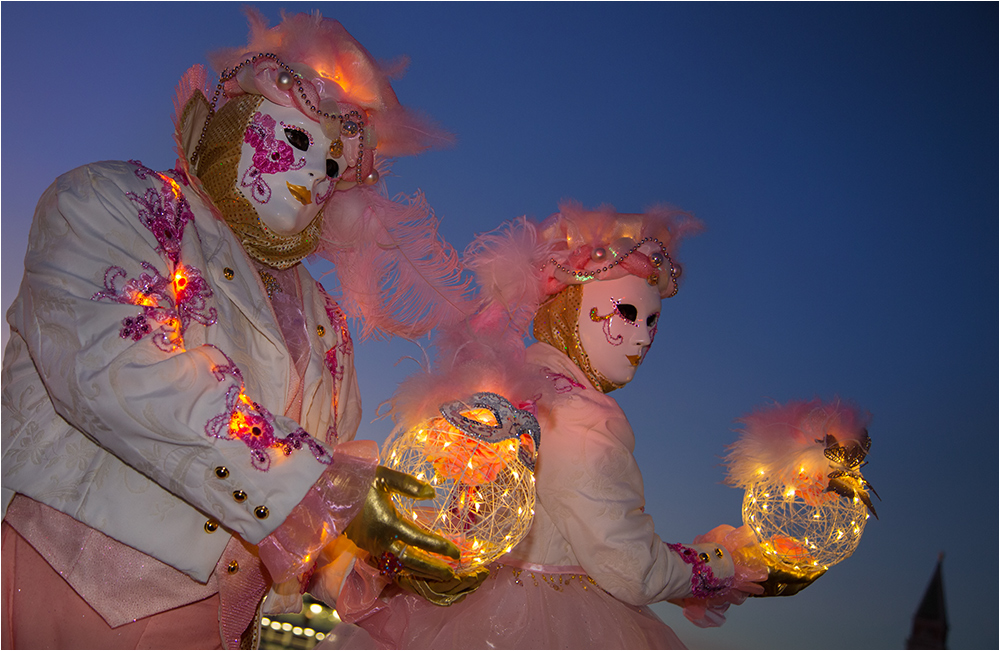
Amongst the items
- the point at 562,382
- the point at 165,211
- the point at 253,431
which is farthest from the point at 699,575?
the point at 165,211

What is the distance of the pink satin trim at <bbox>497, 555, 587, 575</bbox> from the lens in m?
2.69

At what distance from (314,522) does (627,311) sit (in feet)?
5.27

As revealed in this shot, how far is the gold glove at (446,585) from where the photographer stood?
1952 millimetres

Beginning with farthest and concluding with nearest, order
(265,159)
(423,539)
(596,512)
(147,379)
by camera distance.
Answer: (596,512) → (265,159) → (423,539) → (147,379)

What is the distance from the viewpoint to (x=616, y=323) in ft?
9.78

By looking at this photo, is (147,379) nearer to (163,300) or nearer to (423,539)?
(163,300)

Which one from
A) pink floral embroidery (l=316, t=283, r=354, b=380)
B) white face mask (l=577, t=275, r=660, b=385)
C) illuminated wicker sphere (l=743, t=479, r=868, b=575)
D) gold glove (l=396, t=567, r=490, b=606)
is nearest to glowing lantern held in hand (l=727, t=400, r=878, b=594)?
illuminated wicker sphere (l=743, t=479, r=868, b=575)

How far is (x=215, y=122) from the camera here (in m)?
2.23

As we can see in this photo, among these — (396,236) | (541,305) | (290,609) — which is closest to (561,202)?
(541,305)

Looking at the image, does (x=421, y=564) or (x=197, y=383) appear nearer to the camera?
(x=197, y=383)

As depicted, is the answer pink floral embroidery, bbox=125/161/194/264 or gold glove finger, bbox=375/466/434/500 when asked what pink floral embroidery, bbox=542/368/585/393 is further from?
pink floral embroidery, bbox=125/161/194/264

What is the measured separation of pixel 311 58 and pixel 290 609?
141cm

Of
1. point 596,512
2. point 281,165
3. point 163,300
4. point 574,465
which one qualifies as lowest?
point 596,512

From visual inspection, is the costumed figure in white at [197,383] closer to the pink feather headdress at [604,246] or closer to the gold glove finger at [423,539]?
the gold glove finger at [423,539]
